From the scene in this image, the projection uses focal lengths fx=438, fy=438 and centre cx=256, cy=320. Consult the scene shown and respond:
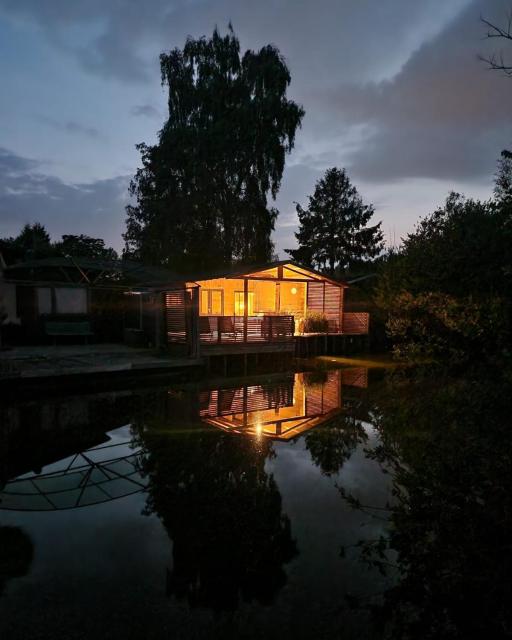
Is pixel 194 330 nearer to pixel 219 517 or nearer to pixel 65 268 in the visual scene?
pixel 65 268

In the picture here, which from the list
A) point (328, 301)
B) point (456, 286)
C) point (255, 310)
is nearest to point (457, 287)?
point (456, 286)

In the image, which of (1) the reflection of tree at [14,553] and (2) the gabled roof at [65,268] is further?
(2) the gabled roof at [65,268]

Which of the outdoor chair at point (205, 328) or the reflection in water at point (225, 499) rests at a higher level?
the outdoor chair at point (205, 328)

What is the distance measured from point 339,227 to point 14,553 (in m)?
45.6

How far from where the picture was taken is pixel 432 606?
345cm

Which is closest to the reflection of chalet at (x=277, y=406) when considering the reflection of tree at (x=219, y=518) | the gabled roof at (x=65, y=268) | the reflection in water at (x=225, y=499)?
the reflection in water at (x=225, y=499)

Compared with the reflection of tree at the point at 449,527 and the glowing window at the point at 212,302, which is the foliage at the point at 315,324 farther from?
the reflection of tree at the point at 449,527

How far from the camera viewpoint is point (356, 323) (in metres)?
22.6

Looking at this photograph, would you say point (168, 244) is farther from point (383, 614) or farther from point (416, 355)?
point (383, 614)

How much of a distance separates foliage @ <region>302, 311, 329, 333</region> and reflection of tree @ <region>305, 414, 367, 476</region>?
11.4m

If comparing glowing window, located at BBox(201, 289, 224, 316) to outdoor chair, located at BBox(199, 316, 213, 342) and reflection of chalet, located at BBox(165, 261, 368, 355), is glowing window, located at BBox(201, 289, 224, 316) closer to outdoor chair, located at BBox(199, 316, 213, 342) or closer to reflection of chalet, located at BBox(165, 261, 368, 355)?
reflection of chalet, located at BBox(165, 261, 368, 355)

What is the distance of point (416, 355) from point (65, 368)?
12.2 meters

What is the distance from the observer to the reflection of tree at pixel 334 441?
23.1 ft

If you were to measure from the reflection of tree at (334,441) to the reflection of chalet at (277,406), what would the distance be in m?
0.30
